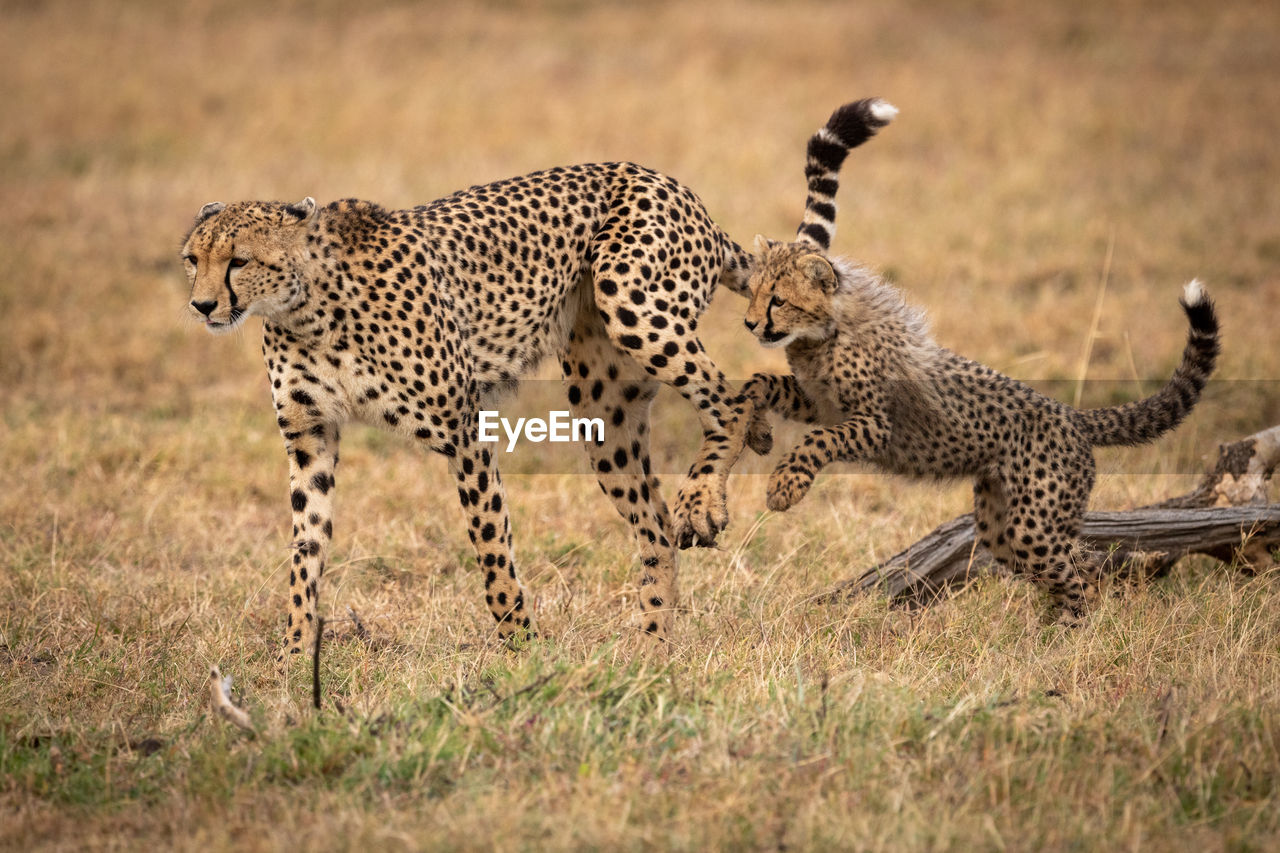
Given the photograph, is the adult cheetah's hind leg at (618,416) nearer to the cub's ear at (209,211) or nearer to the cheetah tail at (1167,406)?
the cub's ear at (209,211)

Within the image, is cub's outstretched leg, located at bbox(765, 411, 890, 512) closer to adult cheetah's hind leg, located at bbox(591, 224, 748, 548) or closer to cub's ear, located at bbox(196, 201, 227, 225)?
adult cheetah's hind leg, located at bbox(591, 224, 748, 548)

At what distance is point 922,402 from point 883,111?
0.91 metres

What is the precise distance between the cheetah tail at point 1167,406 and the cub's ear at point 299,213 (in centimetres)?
246

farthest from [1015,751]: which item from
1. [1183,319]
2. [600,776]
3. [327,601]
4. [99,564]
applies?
[1183,319]

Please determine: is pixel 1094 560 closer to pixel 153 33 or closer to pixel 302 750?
pixel 302 750

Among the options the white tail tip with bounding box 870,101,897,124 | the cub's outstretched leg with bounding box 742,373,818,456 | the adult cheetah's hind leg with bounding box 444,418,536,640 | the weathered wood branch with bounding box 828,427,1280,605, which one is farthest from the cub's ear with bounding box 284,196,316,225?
the weathered wood branch with bounding box 828,427,1280,605

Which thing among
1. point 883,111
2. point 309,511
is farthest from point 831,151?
point 309,511

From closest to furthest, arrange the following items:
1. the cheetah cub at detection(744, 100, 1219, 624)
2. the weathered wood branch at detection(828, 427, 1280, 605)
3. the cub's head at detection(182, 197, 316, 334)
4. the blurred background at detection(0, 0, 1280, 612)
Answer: the cub's head at detection(182, 197, 316, 334) → the cheetah cub at detection(744, 100, 1219, 624) → the weathered wood branch at detection(828, 427, 1280, 605) → the blurred background at detection(0, 0, 1280, 612)

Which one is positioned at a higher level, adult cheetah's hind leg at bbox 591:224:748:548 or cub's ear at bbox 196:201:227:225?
cub's ear at bbox 196:201:227:225

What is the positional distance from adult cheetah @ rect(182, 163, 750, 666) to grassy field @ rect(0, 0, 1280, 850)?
14.9 inches

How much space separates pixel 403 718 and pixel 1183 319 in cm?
597

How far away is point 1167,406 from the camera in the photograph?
454 centimetres

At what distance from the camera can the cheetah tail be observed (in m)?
4.45

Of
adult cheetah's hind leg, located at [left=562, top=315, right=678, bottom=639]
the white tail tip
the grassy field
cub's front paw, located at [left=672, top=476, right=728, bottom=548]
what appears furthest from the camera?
adult cheetah's hind leg, located at [left=562, top=315, right=678, bottom=639]
